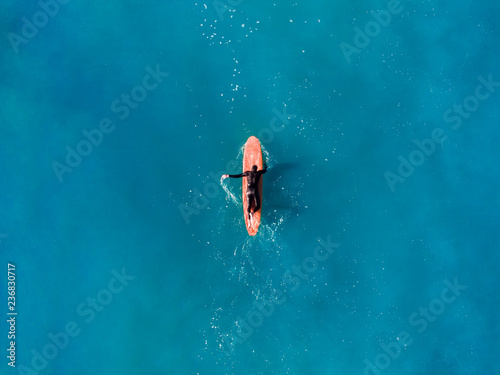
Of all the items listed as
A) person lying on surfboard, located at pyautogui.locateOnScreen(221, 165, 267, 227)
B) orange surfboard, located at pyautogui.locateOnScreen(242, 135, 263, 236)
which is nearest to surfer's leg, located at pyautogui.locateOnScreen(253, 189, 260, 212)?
person lying on surfboard, located at pyautogui.locateOnScreen(221, 165, 267, 227)

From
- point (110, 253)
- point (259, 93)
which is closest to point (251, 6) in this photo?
point (259, 93)

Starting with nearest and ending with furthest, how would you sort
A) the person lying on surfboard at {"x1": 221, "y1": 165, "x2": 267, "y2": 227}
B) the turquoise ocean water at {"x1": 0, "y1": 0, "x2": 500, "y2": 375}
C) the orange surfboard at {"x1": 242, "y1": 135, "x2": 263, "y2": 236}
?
the person lying on surfboard at {"x1": 221, "y1": 165, "x2": 267, "y2": 227}, the orange surfboard at {"x1": 242, "y1": 135, "x2": 263, "y2": 236}, the turquoise ocean water at {"x1": 0, "y1": 0, "x2": 500, "y2": 375}

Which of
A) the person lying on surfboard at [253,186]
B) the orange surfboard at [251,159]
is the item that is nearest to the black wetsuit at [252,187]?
the person lying on surfboard at [253,186]

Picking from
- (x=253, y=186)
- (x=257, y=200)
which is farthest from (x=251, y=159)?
(x=257, y=200)

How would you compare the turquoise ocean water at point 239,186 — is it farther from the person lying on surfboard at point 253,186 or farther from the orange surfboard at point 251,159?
the person lying on surfboard at point 253,186

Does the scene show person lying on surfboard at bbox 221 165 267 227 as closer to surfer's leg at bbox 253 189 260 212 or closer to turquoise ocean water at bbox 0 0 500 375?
surfer's leg at bbox 253 189 260 212

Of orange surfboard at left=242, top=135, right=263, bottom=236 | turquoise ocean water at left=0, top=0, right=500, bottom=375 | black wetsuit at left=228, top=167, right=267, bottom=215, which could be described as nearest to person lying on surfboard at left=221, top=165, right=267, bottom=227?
black wetsuit at left=228, top=167, right=267, bottom=215

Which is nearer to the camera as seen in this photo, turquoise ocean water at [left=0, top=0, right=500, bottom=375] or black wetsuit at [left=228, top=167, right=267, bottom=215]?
black wetsuit at [left=228, top=167, right=267, bottom=215]

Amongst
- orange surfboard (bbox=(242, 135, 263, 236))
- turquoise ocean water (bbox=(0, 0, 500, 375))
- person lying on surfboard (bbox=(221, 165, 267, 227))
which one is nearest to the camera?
person lying on surfboard (bbox=(221, 165, 267, 227))

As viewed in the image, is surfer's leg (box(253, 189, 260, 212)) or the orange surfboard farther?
the orange surfboard

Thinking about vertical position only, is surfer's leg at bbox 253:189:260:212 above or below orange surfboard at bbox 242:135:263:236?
below
